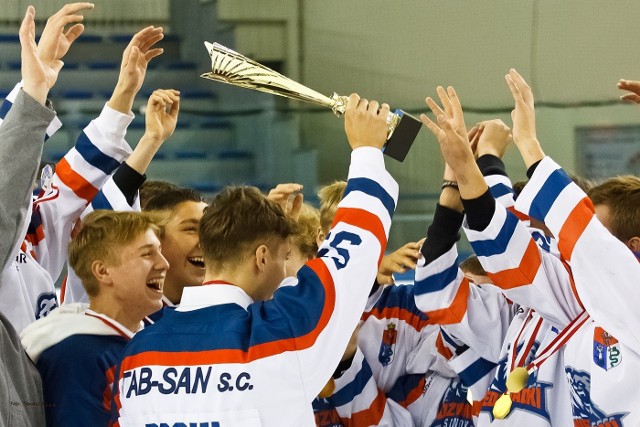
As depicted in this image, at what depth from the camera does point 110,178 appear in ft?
10.1

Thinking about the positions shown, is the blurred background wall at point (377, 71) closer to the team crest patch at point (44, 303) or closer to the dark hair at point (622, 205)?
the team crest patch at point (44, 303)

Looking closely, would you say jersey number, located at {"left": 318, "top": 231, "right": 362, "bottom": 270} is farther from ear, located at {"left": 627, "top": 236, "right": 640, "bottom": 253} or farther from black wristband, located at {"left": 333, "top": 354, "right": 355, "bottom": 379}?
black wristband, located at {"left": 333, "top": 354, "right": 355, "bottom": 379}

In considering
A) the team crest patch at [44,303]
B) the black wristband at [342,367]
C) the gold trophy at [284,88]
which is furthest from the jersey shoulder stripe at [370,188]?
the team crest patch at [44,303]

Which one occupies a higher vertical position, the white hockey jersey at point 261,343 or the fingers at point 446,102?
the fingers at point 446,102

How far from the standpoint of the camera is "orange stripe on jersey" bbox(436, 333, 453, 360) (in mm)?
2721

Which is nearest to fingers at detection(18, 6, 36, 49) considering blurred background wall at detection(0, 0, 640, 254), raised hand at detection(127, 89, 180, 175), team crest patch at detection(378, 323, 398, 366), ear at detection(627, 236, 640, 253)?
raised hand at detection(127, 89, 180, 175)

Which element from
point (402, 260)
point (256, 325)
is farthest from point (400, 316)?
point (256, 325)

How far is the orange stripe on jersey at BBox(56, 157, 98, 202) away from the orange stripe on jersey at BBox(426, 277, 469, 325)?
3.58ft

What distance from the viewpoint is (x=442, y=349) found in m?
2.74

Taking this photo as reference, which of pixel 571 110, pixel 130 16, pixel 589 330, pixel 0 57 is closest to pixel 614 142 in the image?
pixel 571 110

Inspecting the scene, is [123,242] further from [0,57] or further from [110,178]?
[0,57]

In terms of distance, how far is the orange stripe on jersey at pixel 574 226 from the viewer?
78.0 inches

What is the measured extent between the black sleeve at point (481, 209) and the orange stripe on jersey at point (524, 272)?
113 mm

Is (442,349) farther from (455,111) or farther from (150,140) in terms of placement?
(150,140)
